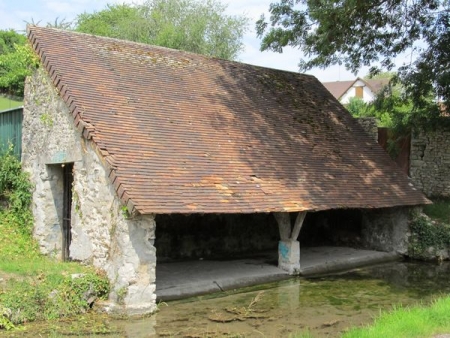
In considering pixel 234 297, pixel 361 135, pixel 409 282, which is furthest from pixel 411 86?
pixel 234 297

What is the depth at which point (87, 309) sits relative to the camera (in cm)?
750

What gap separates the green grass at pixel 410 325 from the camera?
5.65m

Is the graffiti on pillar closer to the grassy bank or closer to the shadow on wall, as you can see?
the shadow on wall

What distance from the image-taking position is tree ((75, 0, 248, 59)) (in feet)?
89.1

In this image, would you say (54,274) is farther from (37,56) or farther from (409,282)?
(409,282)

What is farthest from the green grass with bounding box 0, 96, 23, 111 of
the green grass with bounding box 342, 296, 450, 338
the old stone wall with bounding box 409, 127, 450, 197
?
the green grass with bounding box 342, 296, 450, 338

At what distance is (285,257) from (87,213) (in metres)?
4.00

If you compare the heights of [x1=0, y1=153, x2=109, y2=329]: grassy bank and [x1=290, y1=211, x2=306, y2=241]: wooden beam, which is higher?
[x1=290, y1=211, x2=306, y2=241]: wooden beam

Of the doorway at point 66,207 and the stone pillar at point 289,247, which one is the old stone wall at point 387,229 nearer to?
the stone pillar at point 289,247

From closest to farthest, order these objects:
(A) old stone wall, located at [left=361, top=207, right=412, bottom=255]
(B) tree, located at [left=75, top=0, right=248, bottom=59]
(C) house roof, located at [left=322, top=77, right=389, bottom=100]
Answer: (A) old stone wall, located at [left=361, top=207, right=412, bottom=255] < (B) tree, located at [left=75, top=0, right=248, bottom=59] < (C) house roof, located at [left=322, top=77, right=389, bottom=100]

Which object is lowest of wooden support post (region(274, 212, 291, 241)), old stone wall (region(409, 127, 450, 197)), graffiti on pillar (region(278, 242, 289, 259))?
graffiti on pillar (region(278, 242, 289, 259))

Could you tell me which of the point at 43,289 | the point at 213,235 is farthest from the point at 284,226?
the point at 43,289

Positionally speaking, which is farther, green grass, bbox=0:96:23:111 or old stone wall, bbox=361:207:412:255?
green grass, bbox=0:96:23:111

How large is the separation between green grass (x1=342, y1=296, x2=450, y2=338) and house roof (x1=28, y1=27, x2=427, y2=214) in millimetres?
3026
